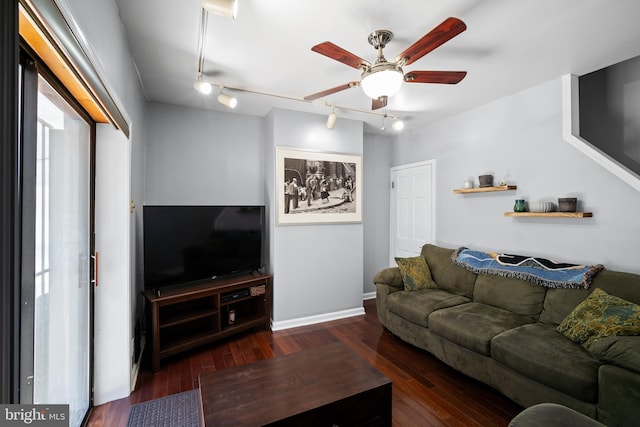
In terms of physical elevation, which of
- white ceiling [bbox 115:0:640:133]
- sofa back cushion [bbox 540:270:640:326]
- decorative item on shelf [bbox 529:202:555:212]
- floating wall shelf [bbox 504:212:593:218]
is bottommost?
sofa back cushion [bbox 540:270:640:326]

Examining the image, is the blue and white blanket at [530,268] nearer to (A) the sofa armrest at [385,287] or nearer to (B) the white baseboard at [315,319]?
(A) the sofa armrest at [385,287]

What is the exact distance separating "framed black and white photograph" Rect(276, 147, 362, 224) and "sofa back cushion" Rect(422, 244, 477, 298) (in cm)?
103

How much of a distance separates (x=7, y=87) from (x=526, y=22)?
8.50ft

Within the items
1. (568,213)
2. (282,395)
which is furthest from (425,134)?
(282,395)

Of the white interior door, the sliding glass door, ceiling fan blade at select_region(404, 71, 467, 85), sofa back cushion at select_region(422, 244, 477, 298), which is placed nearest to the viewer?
the sliding glass door

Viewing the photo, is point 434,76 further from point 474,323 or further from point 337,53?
point 474,323

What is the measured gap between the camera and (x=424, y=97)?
324 cm

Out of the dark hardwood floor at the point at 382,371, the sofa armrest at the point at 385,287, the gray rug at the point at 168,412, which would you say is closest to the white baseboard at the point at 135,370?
the dark hardwood floor at the point at 382,371

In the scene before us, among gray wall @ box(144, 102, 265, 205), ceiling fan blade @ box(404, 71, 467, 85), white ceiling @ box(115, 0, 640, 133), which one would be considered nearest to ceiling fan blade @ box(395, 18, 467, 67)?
ceiling fan blade @ box(404, 71, 467, 85)

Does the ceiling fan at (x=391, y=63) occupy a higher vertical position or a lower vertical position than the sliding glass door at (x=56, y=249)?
higher

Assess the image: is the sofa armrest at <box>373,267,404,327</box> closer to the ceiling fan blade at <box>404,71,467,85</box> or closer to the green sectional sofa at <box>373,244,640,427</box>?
the green sectional sofa at <box>373,244,640,427</box>

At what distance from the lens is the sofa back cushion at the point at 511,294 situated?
8.65 feet

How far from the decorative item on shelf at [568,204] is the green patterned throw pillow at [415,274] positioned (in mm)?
1445

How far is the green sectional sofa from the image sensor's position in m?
1.71
